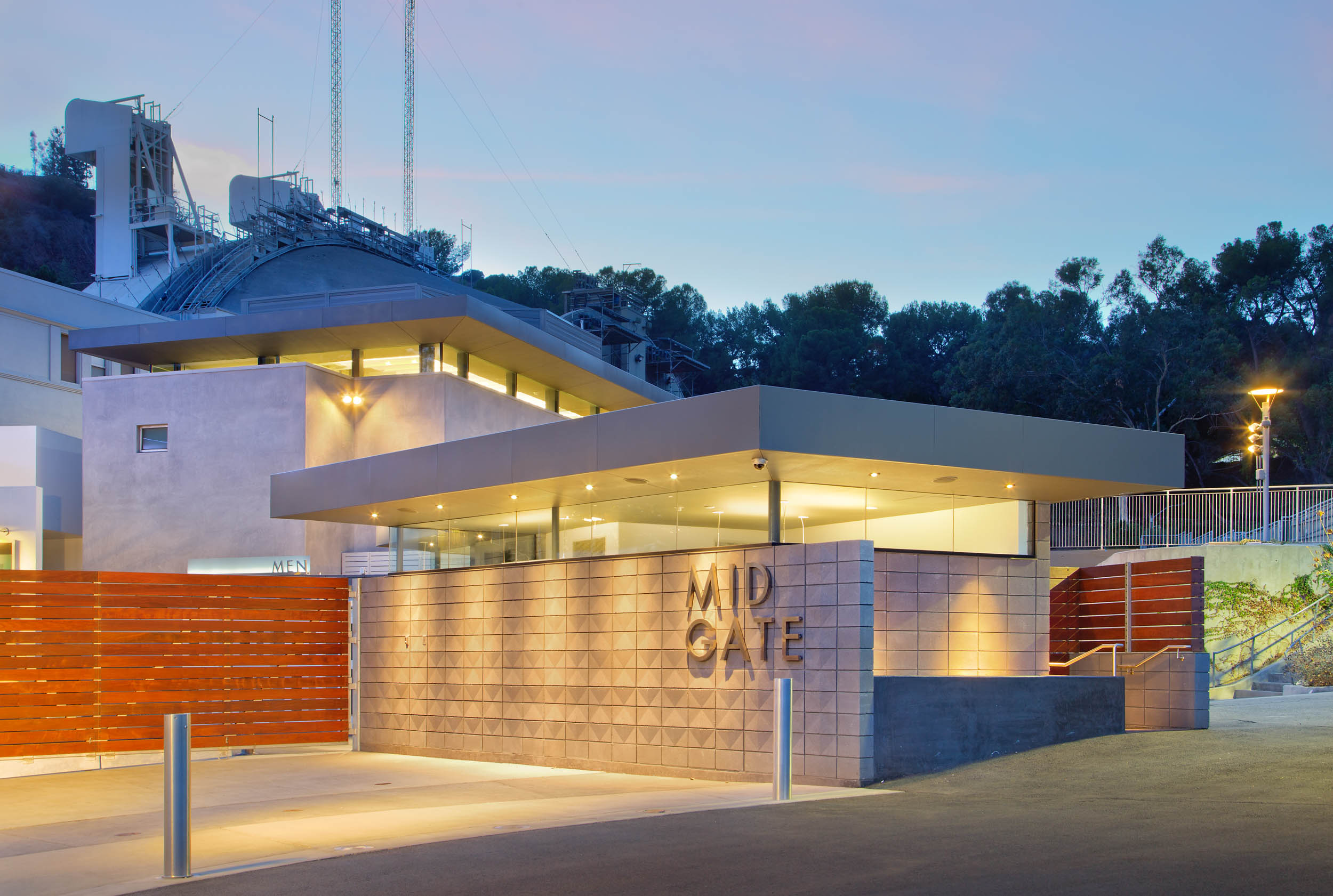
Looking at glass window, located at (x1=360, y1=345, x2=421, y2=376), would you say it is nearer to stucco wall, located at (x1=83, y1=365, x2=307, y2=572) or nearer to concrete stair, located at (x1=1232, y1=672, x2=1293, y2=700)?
stucco wall, located at (x1=83, y1=365, x2=307, y2=572)

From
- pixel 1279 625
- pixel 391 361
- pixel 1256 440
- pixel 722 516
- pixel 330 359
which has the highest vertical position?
pixel 330 359

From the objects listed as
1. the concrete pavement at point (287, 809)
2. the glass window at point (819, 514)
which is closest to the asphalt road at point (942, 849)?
the concrete pavement at point (287, 809)

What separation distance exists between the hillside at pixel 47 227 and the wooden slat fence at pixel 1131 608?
73688mm

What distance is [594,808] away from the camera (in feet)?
35.4

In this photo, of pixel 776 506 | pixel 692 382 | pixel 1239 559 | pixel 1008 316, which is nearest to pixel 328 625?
pixel 776 506

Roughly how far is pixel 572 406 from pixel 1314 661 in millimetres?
19525

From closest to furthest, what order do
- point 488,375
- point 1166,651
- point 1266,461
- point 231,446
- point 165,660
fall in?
point 1166,651
point 165,660
point 231,446
point 1266,461
point 488,375

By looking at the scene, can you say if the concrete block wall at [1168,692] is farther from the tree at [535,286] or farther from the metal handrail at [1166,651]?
the tree at [535,286]

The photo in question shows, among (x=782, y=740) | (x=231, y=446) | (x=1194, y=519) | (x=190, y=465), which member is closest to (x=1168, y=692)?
(x=782, y=740)

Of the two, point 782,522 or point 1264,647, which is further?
point 1264,647

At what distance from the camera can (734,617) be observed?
13.5 metres

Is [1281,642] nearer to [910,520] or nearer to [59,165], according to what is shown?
[910,520]

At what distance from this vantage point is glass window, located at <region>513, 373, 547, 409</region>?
30234 millimetres

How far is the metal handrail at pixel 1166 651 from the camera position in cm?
1565
